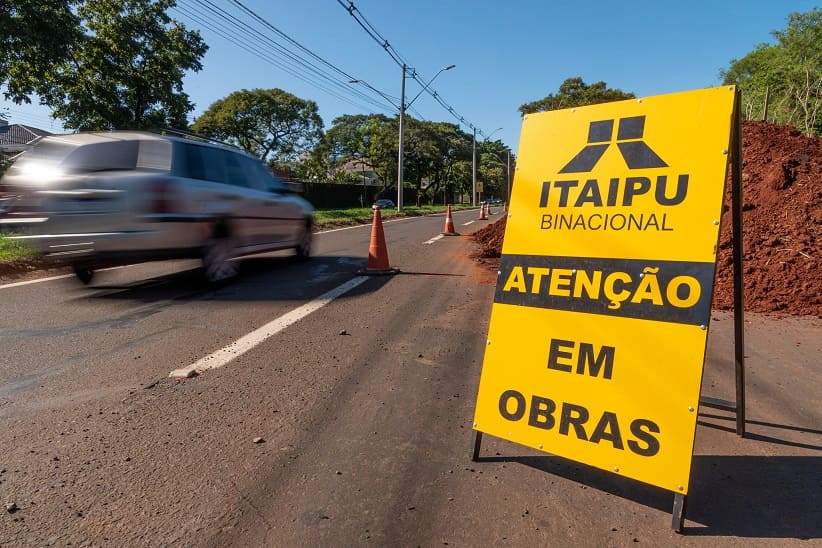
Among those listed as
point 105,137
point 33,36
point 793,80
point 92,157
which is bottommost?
point 92,157

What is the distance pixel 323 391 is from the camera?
3137 mm

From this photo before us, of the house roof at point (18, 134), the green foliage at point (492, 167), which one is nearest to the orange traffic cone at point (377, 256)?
the house roof at point (18, 134)

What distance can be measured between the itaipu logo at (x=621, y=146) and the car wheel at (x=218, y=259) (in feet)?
16.3

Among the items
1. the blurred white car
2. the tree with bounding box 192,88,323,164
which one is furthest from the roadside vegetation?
the tree with bounding box 192,88,323,164

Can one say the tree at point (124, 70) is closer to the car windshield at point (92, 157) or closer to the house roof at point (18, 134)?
the car windshield at point (92, 157)

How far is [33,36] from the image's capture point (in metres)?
13.2

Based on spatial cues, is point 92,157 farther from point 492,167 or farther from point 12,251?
point 492,167

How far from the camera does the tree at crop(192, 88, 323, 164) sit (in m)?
42.2

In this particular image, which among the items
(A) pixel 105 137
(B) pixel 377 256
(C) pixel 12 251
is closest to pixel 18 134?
(C) pixel 12 251

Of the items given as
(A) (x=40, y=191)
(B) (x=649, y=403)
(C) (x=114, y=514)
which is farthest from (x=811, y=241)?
(A) (x=40, y=191)

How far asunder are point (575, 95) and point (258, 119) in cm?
2976

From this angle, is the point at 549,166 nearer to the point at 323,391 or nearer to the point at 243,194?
the point at 323,391

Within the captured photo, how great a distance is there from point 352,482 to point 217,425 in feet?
3.09

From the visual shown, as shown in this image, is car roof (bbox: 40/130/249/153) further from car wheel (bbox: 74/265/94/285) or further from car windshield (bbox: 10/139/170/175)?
car wheel (bbox: 74/265/94/285)
